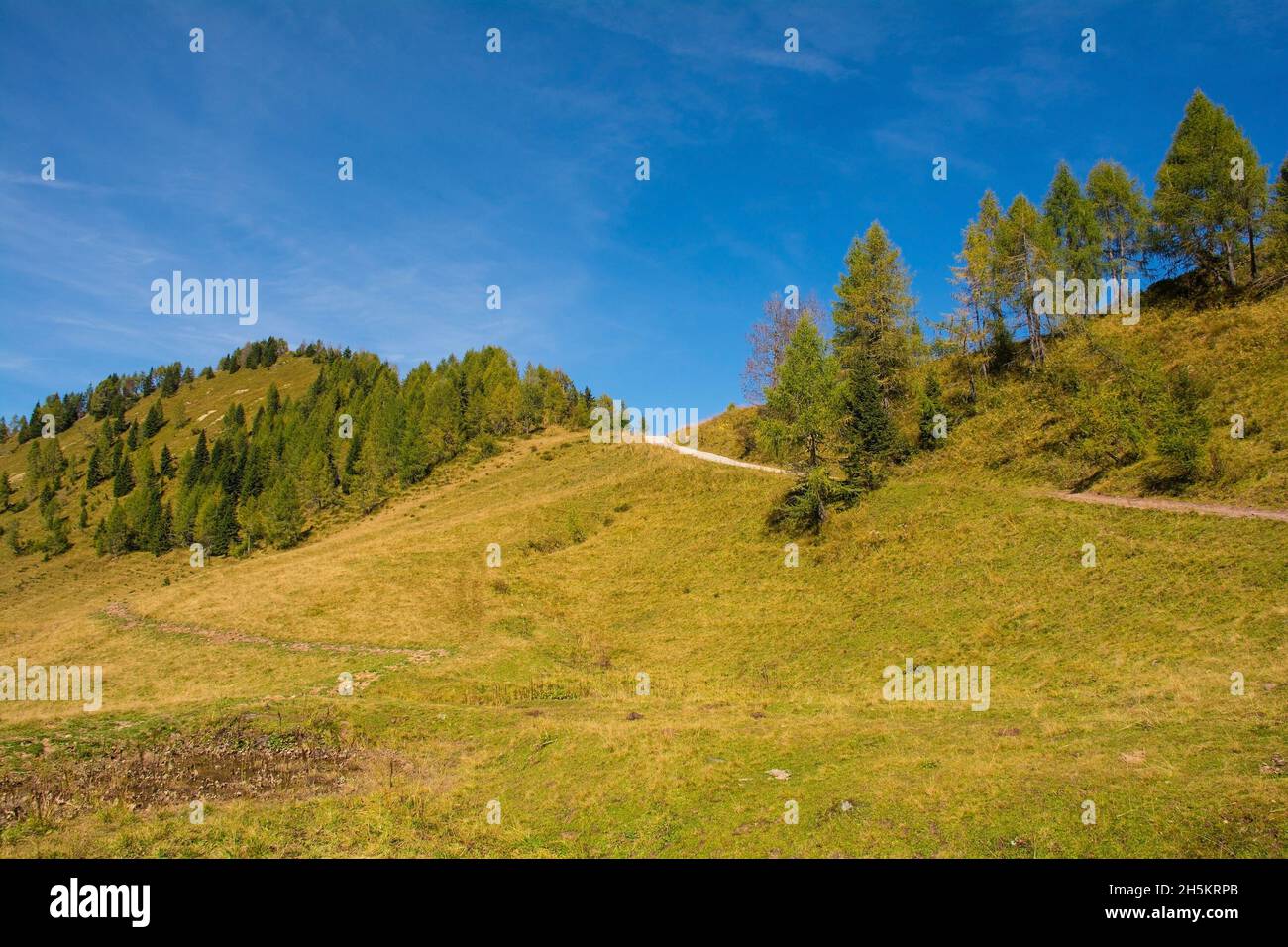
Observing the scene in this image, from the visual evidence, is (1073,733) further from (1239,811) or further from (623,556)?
(623,556)

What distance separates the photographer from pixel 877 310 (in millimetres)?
54531

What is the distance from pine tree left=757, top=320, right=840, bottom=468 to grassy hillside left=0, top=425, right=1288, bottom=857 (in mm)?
6240

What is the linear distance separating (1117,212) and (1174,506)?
49893 mm

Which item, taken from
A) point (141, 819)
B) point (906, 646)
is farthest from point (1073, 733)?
point (141, 819)

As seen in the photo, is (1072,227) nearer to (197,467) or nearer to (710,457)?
(710,457)

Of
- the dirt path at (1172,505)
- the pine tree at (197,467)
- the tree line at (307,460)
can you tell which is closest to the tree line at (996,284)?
the dirt path at (1172,505)

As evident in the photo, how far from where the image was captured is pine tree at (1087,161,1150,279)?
64.0 m

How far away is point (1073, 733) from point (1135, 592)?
12.4 m

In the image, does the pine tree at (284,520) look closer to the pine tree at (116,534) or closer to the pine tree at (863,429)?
the pine tree at (116,534)

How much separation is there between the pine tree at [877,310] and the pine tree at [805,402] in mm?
9112

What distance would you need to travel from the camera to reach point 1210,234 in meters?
52.5

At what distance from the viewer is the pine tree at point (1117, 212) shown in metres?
64.0
